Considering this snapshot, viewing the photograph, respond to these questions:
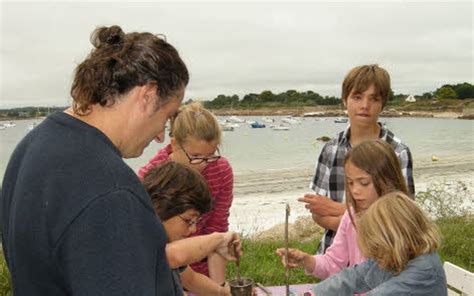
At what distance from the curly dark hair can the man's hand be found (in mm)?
2007

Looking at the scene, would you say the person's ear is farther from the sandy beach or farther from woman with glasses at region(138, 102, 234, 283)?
the sandy beach

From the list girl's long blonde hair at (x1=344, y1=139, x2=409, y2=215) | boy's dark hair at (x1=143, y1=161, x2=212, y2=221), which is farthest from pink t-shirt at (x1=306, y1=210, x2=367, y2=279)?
boy's dark hair at (x1=143, y1=161, x2=212, y2=221)

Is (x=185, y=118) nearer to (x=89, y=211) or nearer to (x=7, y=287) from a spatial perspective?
(x=89, y=211)

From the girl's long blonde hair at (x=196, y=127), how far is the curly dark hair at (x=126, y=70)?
170 centimetres

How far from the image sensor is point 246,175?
68.2 ft

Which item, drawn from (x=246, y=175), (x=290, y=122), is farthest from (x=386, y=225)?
(x=290, y=122)

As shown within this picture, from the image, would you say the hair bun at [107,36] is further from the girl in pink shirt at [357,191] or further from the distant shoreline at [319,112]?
the distant shoreline at [319,112]

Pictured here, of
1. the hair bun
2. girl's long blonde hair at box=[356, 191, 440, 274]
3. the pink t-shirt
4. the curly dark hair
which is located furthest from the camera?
the pink t-shirt

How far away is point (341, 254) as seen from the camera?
122 inches

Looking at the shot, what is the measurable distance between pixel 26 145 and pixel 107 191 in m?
0.35

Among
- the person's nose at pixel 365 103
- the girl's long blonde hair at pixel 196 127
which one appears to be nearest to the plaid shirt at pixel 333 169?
the person's nose at pixel 365 103

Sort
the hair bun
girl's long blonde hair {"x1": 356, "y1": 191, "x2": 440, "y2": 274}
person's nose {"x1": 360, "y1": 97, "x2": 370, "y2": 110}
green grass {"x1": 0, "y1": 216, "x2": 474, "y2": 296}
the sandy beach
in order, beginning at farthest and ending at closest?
the sandy beach, green grass {"x1": 0, "y1": 216, "x2": 474, "y2": 296}, person's nose {"x1": 360, "y1": 97, "x2": 370, "y2": 110}, girl's long blonde hair {"x1": 356, "y1": 191, "x2": 440, "y2": 274}, the hair bun

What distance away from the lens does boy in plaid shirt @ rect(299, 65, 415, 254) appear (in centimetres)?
333

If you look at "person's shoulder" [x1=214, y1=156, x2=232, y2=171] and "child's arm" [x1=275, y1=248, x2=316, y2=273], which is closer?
"child's arm" [x1=275, y1=248, x2=316, y2=273]
